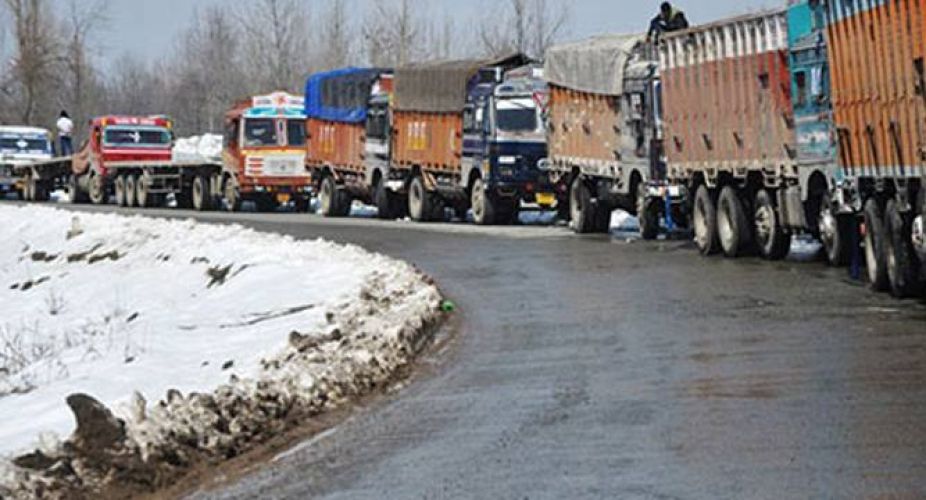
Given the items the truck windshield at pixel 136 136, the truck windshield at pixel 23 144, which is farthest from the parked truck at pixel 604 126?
the truck windshield at pixel 23 144

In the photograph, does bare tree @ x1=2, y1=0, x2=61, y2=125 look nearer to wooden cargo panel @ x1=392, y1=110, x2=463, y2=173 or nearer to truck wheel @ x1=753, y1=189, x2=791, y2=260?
wooden cargo panel @ x1=392, y1=110, x2=463, y2=173

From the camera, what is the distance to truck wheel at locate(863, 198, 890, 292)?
17984 millimetres

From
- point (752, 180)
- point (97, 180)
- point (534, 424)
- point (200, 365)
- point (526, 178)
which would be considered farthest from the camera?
point (97, 180)

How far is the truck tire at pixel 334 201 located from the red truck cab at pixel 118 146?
11.1 m

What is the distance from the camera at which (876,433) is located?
9781mm

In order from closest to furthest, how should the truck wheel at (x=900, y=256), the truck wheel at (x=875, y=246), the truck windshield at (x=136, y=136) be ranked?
the truck wheel at (x=900, y=256)
the truck wheel at (x=875, y=246)
the truck windshield at (x=136, y=136)

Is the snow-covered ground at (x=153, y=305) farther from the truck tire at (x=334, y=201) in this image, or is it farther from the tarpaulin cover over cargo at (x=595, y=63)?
the truck tire at (x=334, y=201)

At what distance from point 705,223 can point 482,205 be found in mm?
10267

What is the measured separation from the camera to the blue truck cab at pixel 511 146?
34.7 meters

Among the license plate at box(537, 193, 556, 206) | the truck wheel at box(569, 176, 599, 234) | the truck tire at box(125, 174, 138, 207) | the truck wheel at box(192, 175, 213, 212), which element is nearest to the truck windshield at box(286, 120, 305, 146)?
the truck wheel at box(192, 175, 213, 212)

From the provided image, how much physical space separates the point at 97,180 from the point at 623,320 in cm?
4067

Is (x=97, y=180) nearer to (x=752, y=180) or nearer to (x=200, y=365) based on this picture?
(x=752, y=180)

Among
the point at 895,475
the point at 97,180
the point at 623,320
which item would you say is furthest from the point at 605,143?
the point at 97,180

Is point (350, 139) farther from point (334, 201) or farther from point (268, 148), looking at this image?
point (268, 148)
